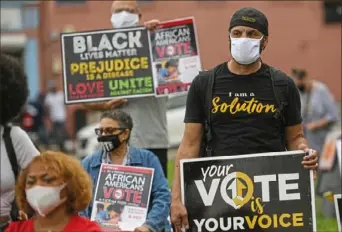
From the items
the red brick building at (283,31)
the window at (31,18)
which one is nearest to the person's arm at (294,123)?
the red brick building at (283,31)

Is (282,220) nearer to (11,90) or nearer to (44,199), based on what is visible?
(44,199)

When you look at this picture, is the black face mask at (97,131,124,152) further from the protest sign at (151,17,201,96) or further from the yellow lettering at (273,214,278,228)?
the yellow lettering at (273,214,278,228)

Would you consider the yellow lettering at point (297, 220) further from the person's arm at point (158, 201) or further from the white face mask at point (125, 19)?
the white face mask at point (125, 19)

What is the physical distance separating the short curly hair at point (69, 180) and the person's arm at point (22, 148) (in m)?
0.36

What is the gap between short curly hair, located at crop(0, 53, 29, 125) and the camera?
6.22 m

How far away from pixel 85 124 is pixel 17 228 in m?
28.8

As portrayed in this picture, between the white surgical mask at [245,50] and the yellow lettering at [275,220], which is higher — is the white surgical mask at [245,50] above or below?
above

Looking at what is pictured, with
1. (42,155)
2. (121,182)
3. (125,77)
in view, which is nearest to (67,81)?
(125,77)

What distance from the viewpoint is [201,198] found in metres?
6.59

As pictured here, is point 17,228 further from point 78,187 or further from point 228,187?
point 228,187

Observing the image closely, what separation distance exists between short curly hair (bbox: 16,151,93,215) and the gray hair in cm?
297

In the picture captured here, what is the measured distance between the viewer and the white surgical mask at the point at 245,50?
259 inches

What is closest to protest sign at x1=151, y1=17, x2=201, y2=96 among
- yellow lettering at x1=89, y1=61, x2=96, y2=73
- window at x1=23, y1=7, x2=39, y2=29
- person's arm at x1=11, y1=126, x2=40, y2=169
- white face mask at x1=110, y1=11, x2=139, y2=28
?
white face mask at x1=110, y1=11, x2=139, y2=28

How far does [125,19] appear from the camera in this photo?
9570 millimetres
